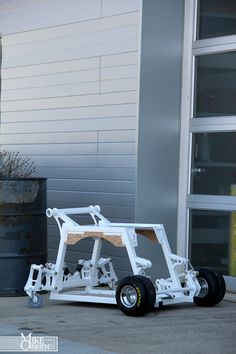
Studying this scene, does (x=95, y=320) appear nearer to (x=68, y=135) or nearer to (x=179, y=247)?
(x=179, y=247)

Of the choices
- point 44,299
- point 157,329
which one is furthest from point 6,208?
point 157,329

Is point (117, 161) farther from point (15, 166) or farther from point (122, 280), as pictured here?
point (122, 280)

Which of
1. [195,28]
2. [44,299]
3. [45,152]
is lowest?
[44,299]

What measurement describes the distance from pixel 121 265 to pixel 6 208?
1.76 m

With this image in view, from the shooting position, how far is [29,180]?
9.77 metres

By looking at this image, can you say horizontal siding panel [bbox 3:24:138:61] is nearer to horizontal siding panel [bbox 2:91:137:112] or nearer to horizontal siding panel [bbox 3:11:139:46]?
horizontal siding panel [bbox 3:11:139:46]

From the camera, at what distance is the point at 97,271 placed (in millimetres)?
9547

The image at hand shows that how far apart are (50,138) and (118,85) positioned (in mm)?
1510

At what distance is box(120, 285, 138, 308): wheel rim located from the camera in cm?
846

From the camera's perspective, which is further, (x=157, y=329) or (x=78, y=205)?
(x=78, y=205)

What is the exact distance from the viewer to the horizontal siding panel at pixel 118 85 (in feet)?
34.6

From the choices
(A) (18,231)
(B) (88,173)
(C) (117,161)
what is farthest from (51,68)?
(A) (18,231)

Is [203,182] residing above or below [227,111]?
below

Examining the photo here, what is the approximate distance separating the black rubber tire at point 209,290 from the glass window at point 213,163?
151 centimetres
